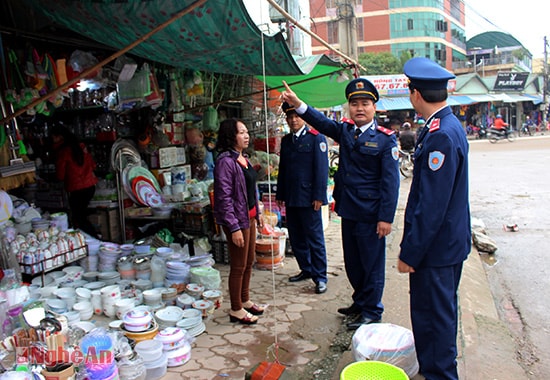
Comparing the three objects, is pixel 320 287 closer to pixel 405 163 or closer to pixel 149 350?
pixel 149 350

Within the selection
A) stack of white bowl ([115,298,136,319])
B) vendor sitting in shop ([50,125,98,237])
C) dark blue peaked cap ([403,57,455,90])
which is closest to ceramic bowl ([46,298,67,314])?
stack of white bowl ([115,298,136,319])

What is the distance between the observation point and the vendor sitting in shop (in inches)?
205

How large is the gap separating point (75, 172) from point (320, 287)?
10.3 ft

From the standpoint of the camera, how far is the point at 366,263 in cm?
354

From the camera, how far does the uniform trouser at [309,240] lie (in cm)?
457

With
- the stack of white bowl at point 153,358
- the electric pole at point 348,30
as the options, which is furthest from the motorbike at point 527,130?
the stack of white bowl at point 153,358

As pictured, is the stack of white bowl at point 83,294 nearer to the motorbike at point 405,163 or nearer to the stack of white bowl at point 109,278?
the stack of white bowl at point 109,278

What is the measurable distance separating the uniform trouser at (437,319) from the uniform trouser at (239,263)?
1.52 m

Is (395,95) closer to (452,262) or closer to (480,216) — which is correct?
(480,216)

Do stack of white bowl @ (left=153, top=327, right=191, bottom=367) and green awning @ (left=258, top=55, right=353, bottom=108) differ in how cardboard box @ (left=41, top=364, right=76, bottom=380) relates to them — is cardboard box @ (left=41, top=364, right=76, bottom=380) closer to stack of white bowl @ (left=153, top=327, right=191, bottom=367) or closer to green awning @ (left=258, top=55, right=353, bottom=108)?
stack of white bowl @ (left=153, top=327, right=191, bottom=367)

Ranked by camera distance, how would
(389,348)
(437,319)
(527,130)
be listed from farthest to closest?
(527,130)
(389,348)
(437,319)

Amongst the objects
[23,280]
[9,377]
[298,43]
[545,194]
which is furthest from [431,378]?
[298,43]

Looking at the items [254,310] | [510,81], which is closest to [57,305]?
[254,310]

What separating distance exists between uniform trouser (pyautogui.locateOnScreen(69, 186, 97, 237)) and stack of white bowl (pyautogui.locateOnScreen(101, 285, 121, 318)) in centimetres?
184
